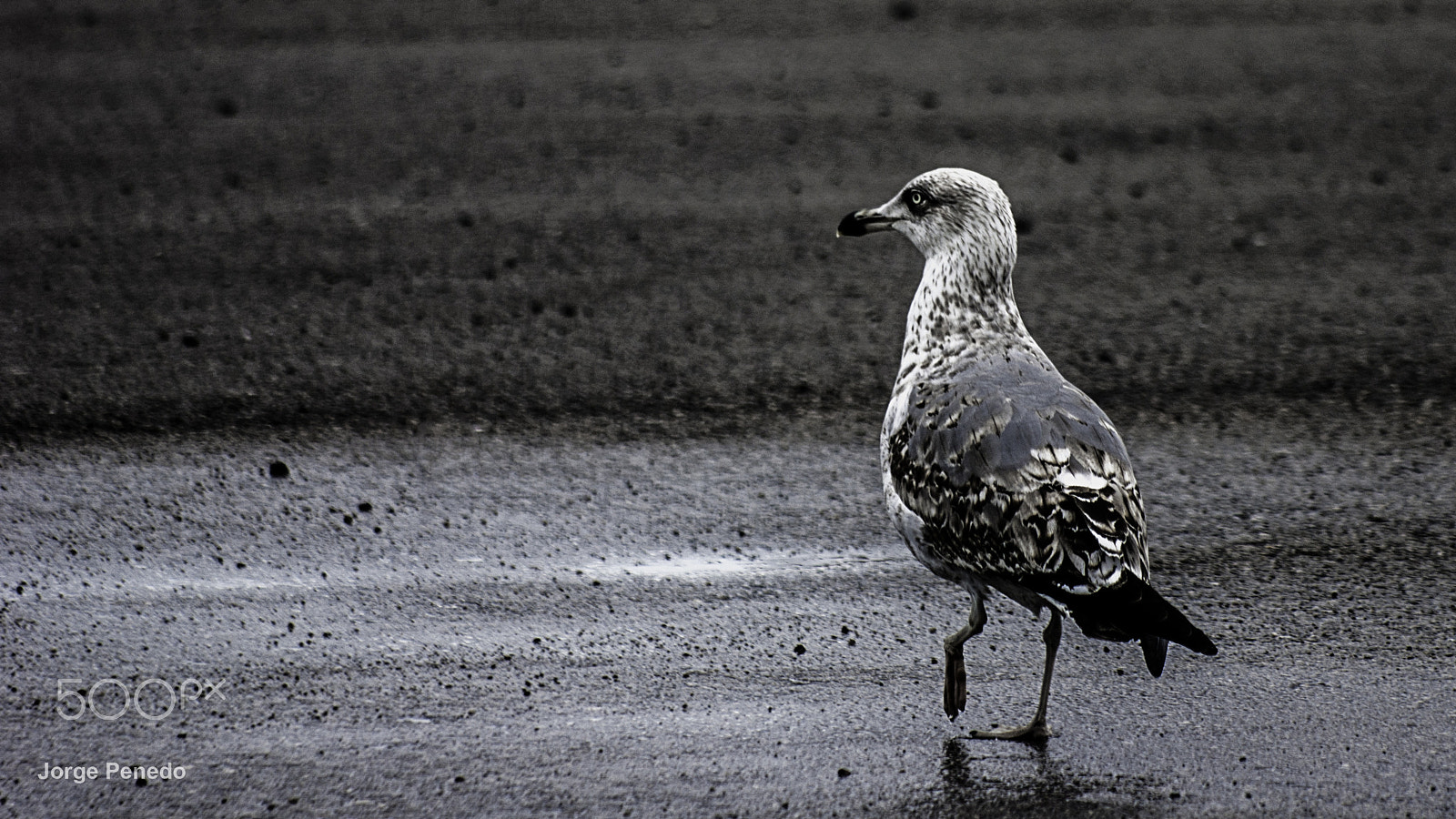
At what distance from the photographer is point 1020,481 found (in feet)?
14.2

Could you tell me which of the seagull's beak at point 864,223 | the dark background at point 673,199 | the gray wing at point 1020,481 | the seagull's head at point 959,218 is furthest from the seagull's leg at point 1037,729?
the dark background at point 673,199

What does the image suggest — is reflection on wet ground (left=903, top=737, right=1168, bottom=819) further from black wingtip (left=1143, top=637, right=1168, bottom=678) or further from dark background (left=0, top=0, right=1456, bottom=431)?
dark background (left=0, top=0, right=1456, bottom=431)

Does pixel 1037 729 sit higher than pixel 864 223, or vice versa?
pixel 864 223

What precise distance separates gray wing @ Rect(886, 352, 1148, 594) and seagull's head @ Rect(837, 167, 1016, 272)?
21.5 inches

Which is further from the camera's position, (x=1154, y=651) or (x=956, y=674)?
(x=956, y=674)

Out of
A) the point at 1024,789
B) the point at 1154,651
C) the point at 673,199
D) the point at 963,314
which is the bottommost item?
the point at 1024,789

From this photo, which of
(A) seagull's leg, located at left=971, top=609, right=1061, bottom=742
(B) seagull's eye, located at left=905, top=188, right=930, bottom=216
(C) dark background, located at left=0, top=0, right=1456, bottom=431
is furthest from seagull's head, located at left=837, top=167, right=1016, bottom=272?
(C) dark background, located at left=0, top=0, right=1456, bottom=431

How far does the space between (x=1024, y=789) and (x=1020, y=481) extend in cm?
83

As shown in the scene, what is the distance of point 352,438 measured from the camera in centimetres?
667

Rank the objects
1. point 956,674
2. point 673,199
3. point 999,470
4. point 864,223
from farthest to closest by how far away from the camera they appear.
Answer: point 673,199 < point 864,223 < point 956,674 < point 999,470

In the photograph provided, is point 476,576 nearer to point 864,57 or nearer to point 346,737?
point 346,737

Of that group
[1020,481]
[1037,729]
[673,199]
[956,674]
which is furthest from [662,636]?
[673,199]

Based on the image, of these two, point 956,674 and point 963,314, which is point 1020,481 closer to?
point 956,674

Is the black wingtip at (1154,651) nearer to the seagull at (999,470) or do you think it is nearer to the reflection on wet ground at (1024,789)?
the seagull at (999,470)
